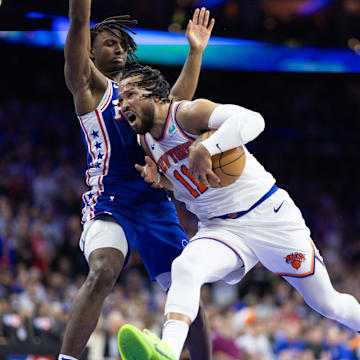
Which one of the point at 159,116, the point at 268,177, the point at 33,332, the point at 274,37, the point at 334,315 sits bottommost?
the point at 33,332

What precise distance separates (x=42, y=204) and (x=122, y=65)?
28.3 feet

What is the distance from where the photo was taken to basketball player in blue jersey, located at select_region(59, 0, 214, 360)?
438cm

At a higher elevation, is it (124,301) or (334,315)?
(334,315)

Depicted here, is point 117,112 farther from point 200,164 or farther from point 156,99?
point 200,164

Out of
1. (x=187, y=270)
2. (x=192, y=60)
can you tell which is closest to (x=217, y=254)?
(x=187, y=270)

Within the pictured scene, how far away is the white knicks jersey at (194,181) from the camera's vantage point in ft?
14.4

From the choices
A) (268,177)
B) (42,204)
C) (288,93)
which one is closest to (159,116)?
(268,177)

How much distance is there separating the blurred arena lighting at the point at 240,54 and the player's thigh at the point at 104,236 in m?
10.9

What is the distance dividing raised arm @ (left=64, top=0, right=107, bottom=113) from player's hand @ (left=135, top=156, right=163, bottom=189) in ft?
1.92

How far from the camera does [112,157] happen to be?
481 cm

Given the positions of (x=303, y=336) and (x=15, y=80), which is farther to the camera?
(x=15, y=80)

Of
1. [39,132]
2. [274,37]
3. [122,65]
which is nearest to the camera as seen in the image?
[122,65]

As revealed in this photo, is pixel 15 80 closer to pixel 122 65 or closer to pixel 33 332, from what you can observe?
pixel 33 332

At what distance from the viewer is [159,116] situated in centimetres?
441
